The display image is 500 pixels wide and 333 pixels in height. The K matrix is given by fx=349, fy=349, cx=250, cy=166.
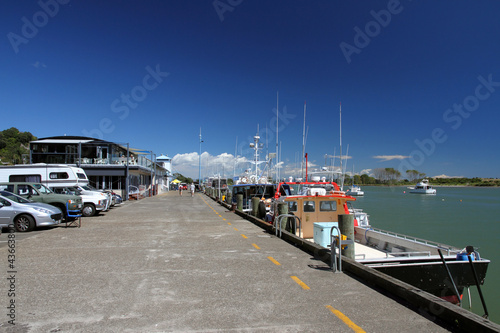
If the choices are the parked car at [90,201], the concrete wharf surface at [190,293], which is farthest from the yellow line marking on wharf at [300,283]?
the parked car at [90,201]

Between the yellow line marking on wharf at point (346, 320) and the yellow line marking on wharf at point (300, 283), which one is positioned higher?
the yellow line marking on wharf at point (346, 320)

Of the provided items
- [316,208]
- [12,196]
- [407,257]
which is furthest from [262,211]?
[12,196]

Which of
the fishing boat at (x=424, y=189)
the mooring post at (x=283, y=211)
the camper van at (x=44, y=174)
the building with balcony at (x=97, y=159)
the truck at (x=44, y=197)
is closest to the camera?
the mooring post at (x=283, y=211)

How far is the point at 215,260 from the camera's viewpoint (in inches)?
323

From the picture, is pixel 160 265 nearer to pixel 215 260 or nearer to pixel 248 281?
pixel 215 260

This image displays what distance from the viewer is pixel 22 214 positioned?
12.7m

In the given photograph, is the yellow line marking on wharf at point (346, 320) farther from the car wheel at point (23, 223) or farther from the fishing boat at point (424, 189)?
the fishing boat at point (424, 189)

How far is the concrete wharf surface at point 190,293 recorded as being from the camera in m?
4.53

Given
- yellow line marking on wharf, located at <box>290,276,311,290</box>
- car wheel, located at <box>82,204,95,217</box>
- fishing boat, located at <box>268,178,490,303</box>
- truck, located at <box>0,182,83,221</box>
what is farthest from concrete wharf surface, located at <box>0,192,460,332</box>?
car wheel, located at <box>82,204,95,217</box>

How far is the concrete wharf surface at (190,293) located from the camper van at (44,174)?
11536mm

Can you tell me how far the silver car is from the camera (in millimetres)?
12523

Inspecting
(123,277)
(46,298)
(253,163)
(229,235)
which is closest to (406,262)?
(229,235)

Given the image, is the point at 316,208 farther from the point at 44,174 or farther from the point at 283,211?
the point at 44,174

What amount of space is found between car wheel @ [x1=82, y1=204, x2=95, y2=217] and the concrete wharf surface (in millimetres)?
9066
